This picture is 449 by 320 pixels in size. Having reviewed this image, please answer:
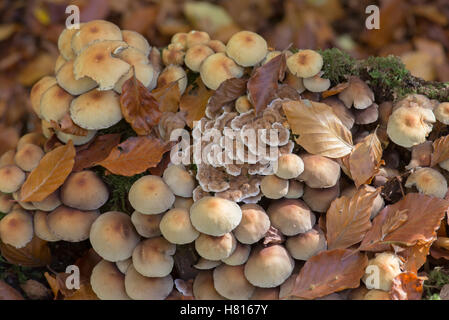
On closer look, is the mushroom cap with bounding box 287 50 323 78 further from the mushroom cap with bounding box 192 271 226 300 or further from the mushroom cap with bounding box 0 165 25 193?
the mushroom cap with bounding box 0 165 25 193

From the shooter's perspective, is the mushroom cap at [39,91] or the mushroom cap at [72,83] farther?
the mushroom cap at [39,91]

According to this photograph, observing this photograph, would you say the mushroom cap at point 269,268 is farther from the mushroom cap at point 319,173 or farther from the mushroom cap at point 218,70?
the mushroom cap at point 218,70

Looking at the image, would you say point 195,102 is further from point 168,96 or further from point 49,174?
point 49,174

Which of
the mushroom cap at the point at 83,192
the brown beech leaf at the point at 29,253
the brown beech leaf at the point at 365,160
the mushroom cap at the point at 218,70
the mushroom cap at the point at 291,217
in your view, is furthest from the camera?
the brown beech leaf at the point at 29,253

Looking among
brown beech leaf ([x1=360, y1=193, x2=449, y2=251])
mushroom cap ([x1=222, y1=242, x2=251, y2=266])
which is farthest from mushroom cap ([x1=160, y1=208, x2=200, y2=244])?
brown beech leaf ([x1=360, y1=193, x2=449, y2=251])

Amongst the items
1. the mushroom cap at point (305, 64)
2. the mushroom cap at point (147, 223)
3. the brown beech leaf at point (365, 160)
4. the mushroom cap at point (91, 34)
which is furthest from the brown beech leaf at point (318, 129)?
the mushroom cap at point (91, 34)

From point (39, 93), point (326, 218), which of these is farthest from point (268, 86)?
point (39, 93)

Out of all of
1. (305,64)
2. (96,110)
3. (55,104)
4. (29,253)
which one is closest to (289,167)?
(305,64)

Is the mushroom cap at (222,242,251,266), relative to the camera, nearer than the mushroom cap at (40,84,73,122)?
Yes
